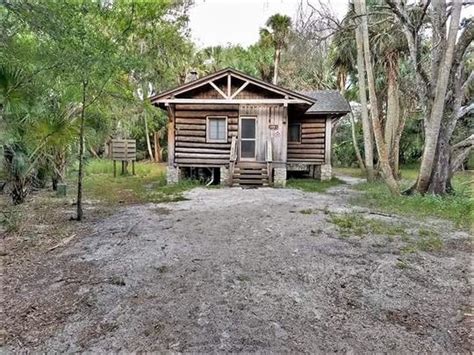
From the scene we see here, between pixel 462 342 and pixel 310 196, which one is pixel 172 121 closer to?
pixel 310 196

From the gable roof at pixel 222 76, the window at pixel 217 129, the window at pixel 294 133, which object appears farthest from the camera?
the window at pixel 294 133

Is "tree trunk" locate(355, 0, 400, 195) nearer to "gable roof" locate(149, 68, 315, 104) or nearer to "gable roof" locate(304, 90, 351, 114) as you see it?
"gable roof" locate(149, 68, 315, 104)

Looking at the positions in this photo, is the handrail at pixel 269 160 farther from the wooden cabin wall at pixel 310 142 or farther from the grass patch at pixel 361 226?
the grass patch at pixel 361 226

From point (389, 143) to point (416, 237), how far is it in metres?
9.47

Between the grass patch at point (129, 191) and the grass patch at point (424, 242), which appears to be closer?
the grass patch at point (424, 242)

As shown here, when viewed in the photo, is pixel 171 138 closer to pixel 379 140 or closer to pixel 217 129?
pixel 217 129

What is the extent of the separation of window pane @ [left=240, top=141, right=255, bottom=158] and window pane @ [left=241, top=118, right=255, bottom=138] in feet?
0.92

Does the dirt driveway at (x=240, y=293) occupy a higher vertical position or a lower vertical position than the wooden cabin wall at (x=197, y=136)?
lower

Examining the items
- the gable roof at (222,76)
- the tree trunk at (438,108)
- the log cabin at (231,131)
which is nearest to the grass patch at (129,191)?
the log cabin at (231,131)

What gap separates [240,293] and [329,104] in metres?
13.9

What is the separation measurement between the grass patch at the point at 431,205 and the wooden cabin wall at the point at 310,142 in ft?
18.5

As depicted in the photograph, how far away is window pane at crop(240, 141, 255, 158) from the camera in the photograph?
13.9 metres

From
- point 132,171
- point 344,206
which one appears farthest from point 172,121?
point 344,206

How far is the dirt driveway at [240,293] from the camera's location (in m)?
2.86
